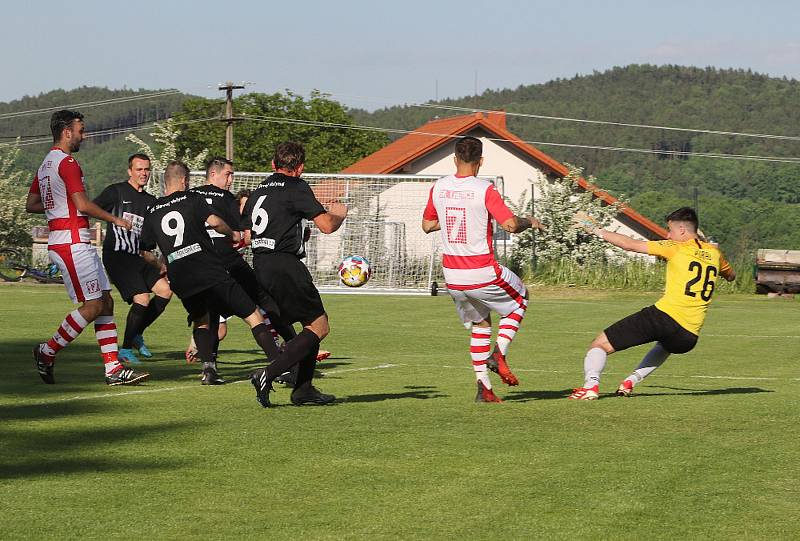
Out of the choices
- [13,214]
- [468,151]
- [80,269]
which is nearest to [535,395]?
[468,151]

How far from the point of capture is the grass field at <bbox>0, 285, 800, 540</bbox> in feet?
18.2

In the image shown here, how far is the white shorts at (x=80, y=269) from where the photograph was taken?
10688 millimetres

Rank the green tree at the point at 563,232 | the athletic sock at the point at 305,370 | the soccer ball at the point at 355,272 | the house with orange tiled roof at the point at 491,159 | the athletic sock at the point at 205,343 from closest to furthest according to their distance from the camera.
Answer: the athletic sock at the point at 305,370, the athletic sock at the point at 205,343, the soccer ball at the point at 355,272, the green tree at the point at 563,232, the house with orange tiled roof at the point at 491,159

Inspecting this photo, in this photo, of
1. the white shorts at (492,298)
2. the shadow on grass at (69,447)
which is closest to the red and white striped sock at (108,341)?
the shadow on grass at (69,447)

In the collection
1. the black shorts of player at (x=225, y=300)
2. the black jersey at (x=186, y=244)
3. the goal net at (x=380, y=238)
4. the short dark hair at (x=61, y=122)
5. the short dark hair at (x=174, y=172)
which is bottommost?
the goal net at (x=380, y=238)

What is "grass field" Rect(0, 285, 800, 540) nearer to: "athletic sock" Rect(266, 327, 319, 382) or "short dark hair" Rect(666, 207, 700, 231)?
"athletic sock" Rect(266, 327, 319, 382)

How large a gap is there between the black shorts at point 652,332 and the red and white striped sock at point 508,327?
80 cm

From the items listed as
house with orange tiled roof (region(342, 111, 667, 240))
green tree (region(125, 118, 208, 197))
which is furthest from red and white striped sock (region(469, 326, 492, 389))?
house with orange tiled roof (region(342, 111, 667, 240))

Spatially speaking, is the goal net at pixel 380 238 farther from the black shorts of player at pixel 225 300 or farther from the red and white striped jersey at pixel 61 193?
the red and white striped jersey at pixel 61 193

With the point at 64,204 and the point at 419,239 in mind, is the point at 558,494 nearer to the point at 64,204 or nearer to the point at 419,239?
the point at 64,204

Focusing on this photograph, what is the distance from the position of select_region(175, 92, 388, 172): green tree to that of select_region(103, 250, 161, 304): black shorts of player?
75930 mm

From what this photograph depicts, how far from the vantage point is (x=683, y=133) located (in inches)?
3701

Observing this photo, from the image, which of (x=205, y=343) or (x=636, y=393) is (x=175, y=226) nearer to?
(x=205, y=343)

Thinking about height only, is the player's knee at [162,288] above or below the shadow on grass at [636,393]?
above
